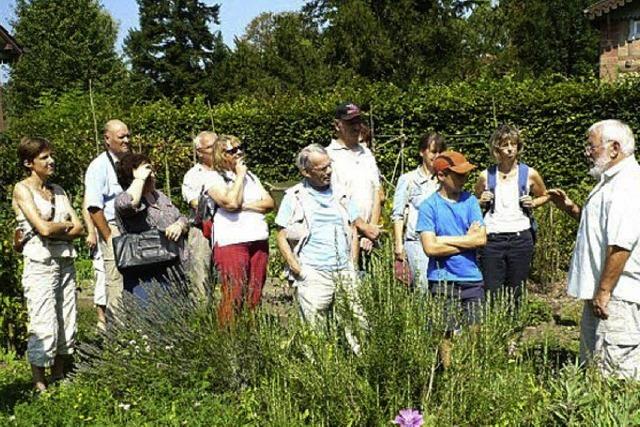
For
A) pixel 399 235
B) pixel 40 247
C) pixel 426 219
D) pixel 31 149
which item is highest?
pixel 31 149

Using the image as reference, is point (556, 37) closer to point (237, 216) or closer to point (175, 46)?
point (175, 46)

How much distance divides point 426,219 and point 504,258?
3.28 feet

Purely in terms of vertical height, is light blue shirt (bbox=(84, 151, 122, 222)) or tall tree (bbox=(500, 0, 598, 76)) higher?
tall tree (bbox=(500, 0, 598, 76))

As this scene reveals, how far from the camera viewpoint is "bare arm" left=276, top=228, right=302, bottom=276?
4598 millimetres

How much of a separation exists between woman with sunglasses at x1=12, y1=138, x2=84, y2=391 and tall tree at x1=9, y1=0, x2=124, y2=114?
37448 mm

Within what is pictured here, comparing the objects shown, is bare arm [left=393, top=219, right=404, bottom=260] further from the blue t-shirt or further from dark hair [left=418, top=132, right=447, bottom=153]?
the blue t-shirt

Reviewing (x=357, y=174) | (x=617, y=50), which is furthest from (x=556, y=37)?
(x=357, y=174)

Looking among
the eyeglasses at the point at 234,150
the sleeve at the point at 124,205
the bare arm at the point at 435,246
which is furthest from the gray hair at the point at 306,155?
the sleeve at the point at 124,205

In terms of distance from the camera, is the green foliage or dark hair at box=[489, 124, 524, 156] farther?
dark hair at box=[489, 124, 524, 156]

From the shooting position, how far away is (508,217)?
507 cm

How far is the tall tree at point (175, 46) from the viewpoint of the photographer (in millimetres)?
42281

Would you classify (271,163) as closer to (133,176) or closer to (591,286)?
(133,176)

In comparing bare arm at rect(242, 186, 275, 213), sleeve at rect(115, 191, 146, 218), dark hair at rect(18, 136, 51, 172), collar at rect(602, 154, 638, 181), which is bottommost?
bare arm at rect(242, 186, 275, 213)

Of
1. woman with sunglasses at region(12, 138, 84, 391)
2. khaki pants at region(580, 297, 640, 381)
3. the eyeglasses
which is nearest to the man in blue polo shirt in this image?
khaki pants at region(580, 297, 640, 381)
